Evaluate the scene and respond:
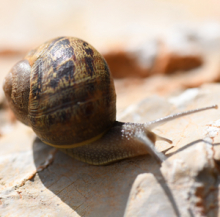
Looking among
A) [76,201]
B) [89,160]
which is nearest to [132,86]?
[89,160]

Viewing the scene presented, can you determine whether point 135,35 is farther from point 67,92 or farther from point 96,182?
point 96,182

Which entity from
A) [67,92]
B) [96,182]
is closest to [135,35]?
[67,92]

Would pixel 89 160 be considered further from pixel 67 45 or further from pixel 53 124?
pixel 67 45

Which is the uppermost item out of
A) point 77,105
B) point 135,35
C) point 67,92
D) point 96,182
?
point 135,35

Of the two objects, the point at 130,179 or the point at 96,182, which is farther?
the point at 96,182

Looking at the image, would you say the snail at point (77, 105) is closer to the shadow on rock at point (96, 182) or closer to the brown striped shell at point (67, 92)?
the brown striped shell at point (67, 92)
